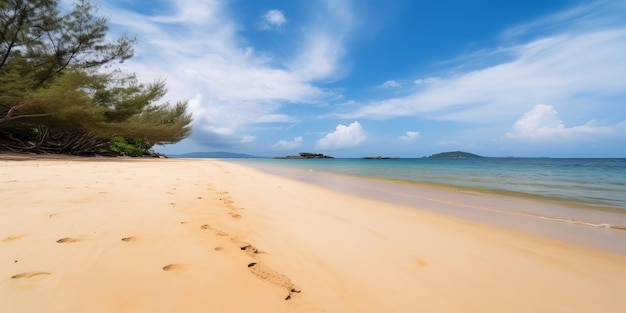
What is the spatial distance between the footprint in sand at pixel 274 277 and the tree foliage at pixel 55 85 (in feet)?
60.2

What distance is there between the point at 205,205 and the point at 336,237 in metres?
2.13

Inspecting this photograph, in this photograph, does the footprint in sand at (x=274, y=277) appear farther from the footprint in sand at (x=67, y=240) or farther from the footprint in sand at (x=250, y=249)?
the footprint in sand at (x=67, y=240)

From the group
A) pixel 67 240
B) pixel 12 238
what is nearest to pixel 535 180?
pixel 67 240

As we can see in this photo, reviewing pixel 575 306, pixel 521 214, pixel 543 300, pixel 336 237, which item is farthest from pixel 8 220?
pixel 521 214

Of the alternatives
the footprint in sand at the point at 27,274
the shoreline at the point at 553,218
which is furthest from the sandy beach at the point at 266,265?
the shoreline at the point at 553,218

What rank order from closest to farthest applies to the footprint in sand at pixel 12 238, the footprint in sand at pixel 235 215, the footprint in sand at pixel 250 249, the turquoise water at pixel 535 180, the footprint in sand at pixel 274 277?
the footprint in sand at pixel 274 277 < the footprint in sand at pixel 12 238 < the footprint in sand at pixel 250 249 < the footprint in sand at pixel 235 215 < the turquoise water at pixel 535 180

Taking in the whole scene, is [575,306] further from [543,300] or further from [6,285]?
[6,285]

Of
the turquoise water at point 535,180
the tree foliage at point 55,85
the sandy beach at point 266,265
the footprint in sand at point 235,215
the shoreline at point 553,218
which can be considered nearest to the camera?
the sandy beach at point 266,265

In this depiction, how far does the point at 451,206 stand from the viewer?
5.91m

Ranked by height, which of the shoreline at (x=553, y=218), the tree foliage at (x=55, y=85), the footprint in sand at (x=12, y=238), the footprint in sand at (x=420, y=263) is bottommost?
the shoreline at (x=553, y=218)

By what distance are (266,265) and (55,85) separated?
20428 millimetres

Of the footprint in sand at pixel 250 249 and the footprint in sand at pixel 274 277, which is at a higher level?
the footprint in sand at pixel 250 249

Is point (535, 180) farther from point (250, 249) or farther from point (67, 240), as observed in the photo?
point (67, 240)

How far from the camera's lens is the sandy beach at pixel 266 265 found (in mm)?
1490
